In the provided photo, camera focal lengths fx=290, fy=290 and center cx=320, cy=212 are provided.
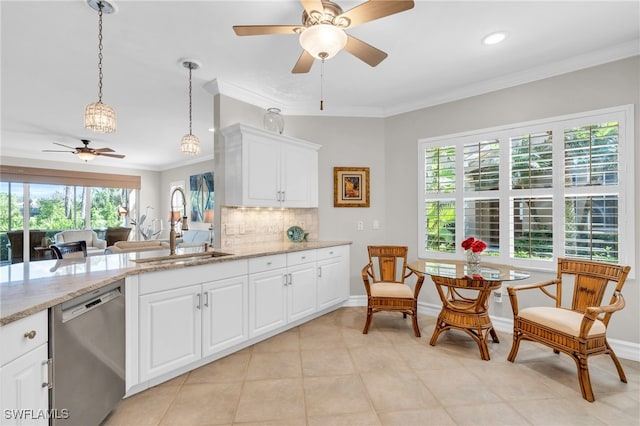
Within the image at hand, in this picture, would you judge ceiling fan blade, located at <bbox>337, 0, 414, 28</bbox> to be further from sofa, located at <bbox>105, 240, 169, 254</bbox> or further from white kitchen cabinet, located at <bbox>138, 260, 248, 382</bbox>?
sofa, located at <bbox>105, 240, 169, 254</bbox>

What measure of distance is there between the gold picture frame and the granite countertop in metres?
1.75

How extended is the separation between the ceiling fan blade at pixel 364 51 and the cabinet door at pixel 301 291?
207 cm

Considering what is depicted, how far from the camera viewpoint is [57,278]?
5.59 ft

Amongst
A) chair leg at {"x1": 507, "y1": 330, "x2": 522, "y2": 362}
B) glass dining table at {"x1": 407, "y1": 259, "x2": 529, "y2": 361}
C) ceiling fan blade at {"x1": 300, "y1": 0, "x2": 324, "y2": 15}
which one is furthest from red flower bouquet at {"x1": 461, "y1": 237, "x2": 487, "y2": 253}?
ceiling fan blade at {"x1": 300, "y1": 0, "x2": 324, "y2": 15}

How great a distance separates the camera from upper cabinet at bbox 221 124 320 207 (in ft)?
10.2

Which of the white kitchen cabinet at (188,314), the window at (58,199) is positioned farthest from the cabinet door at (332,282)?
the window at (58,199)

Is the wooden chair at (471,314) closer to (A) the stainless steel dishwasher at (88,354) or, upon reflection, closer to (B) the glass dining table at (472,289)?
(B) the glass dining table at (472,289)

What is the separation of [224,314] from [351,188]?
7.66ft

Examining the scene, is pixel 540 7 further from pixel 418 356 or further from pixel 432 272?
pixel 418 356

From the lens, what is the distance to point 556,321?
2191mm

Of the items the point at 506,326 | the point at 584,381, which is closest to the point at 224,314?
the point at 584,381

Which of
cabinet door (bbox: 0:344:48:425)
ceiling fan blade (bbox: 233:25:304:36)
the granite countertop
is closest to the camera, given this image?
cabinet door (bbox: 0:344:48:425)

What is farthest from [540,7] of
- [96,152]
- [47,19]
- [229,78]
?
[96,152]

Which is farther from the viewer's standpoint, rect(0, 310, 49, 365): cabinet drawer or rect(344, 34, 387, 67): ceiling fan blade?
rect(344, 34, 387, 67): ceiling fan blade
